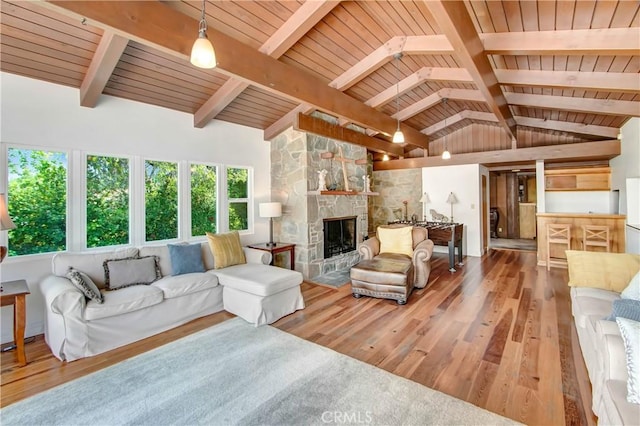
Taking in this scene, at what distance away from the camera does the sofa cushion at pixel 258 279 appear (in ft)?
10.6

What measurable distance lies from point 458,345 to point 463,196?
4863 mm

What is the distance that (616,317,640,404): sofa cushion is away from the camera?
1382 millimetres

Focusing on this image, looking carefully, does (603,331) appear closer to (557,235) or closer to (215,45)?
(215,45)

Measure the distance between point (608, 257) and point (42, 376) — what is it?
5114 millimetres

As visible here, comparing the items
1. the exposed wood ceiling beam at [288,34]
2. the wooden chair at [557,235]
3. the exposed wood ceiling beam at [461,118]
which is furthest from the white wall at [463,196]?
the exposed wood ceiling beam at [288,34]

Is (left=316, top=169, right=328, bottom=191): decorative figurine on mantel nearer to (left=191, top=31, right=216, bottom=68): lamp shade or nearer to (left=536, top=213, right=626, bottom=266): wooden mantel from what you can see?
(left=191, top=31, right=216, bottom=68): lamp shade

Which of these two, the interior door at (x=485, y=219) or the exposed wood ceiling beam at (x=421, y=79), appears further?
the interior door at (x=485, y=219)

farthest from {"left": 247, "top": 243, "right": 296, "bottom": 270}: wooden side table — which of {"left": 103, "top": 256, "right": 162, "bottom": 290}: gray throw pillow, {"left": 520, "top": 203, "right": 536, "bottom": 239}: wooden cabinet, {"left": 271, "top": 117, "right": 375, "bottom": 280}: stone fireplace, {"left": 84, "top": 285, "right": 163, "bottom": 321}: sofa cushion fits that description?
{"left": 520, "top": 203, "right": 536, "bottom": 239}: wooden cabinet

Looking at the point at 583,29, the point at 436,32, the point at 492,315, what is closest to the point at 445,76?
the point at 436,32

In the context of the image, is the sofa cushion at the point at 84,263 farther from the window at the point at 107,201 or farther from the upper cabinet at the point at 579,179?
the upper cabinet at the point at 579,179

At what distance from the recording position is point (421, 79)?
171 inches

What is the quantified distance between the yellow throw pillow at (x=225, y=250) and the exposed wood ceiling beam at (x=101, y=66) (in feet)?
6.62

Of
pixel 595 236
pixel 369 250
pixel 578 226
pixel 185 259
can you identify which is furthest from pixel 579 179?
pixel 185 259

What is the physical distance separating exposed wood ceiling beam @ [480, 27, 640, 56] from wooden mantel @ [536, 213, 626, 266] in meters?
3.93
